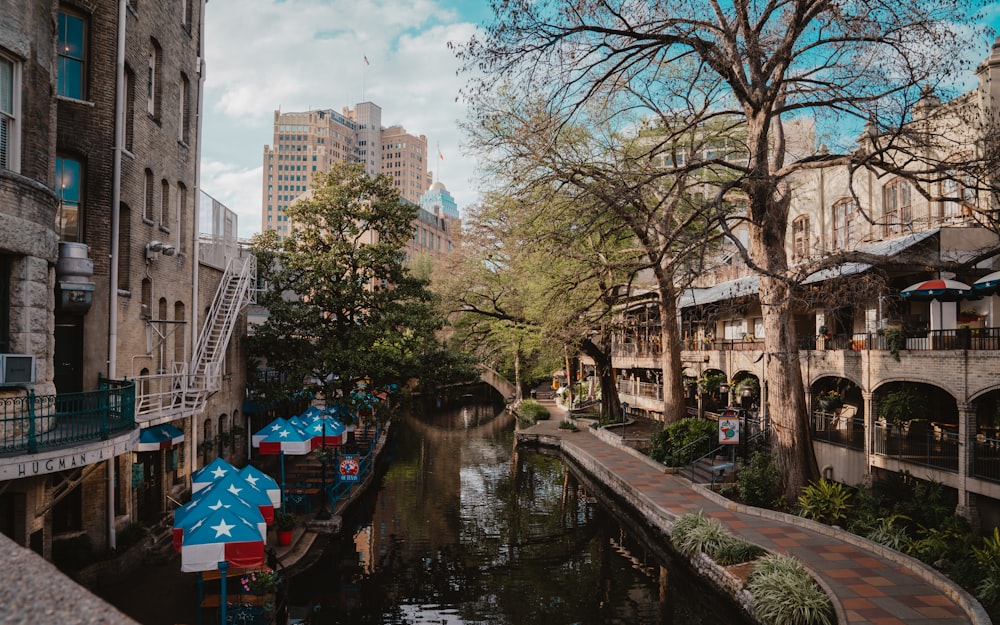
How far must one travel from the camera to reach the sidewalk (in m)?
11.9

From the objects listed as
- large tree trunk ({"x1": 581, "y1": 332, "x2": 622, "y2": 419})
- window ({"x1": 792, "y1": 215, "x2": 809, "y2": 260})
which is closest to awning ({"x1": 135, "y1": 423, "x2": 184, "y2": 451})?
large tree trunk ({"x1": 581, "y1": 332, "x2": 622, "y2": 419})

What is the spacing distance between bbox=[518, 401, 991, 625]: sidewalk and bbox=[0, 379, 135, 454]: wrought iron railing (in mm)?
13407

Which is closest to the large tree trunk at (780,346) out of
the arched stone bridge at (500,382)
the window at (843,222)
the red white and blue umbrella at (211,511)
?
the window at (843,222)

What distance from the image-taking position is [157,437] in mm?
17750

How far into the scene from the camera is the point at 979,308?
830 inches

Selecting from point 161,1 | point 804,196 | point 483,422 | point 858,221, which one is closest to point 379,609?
point 161,1

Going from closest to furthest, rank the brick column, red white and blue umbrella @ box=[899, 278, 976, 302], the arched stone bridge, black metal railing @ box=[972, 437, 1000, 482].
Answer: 1. black metal railing @ box=[972, 437, 1000, 482]
2. the brick column
3. red white and blue umbrella @ box=[899, 278, 976, 302]
4. the arched stone bridge

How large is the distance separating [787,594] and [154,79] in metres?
20.4

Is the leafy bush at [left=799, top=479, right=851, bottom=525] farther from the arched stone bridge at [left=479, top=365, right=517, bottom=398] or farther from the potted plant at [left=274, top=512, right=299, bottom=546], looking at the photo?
the arched stone bridge at [left=479, top=365, right=517, bottom=398]

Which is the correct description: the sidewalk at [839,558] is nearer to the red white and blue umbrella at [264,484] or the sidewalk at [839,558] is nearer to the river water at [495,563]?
the river water at [495,563]

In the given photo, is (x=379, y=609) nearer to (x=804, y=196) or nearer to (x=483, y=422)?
(x=804, y=196)

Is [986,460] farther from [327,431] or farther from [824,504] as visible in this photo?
[327,431]

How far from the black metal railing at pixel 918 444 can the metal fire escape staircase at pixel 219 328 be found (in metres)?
19.6

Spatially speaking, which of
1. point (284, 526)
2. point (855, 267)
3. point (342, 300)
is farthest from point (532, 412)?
point (284, 526)
